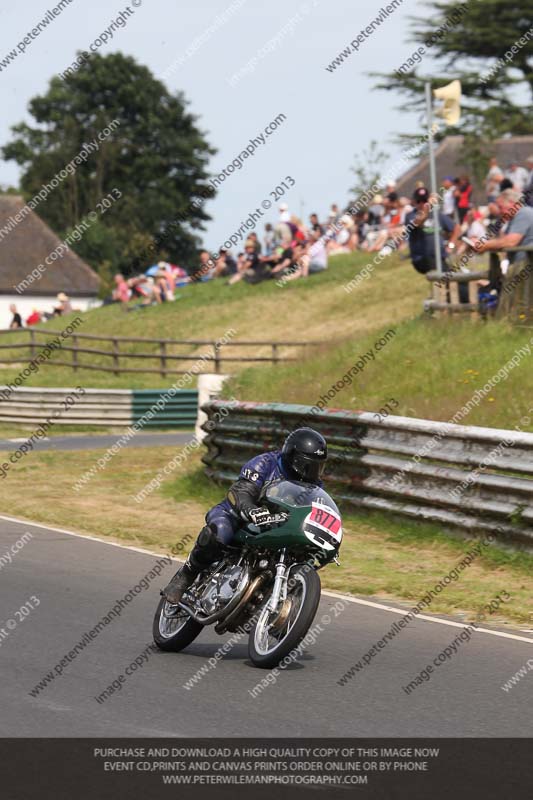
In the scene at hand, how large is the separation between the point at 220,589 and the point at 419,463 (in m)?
5.16

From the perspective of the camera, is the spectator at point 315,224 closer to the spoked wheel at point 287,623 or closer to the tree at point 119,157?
the spoked wheel at point 287,623

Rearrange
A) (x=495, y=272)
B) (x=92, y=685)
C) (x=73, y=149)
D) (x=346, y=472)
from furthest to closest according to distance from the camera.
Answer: (x=73, y=149), (x=495, y=272), (x=346, y=472), (x=92, y=685)

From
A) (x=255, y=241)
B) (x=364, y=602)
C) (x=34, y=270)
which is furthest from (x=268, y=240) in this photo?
(x=34, y=270)

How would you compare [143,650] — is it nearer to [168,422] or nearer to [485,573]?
[485,573]

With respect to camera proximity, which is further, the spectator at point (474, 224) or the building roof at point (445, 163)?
the building roof at point (445, 163)

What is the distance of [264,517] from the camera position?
808 centimetres

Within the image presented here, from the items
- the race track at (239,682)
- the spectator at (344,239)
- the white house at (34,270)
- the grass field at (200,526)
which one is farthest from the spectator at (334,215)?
the white house at (34,270)

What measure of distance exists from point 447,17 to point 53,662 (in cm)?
4601

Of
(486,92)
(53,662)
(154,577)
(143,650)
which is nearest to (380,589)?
(154,577)

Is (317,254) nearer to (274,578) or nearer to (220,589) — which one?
(220,589)

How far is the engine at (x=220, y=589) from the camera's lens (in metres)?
8.27

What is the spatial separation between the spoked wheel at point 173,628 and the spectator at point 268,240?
28.6 metres
